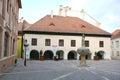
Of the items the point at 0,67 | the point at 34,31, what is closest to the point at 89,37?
the point at 34,31

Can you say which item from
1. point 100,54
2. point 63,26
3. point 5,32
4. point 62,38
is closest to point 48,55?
point 62,38

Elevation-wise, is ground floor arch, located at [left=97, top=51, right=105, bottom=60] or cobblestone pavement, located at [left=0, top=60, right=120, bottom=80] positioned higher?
ground floor arch, located at [left=97, top=51, right=105, bottom=60]

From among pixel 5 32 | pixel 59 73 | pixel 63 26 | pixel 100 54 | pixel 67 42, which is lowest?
pixel 59 73

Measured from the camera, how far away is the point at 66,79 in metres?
13.4

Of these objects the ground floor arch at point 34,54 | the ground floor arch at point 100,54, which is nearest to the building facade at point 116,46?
the ground floor arch at point 100,54

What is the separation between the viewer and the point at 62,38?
142 ft

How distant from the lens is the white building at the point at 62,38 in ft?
139

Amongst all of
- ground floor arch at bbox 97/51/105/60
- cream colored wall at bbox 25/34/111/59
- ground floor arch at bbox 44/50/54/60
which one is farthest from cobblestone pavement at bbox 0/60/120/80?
ground floor arch at bbox 97/51/105/60

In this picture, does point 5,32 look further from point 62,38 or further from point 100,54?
point 100,54

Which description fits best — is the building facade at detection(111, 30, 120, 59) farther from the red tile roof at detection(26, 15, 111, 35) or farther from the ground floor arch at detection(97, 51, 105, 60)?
the red tile roof at detection(26, 15, 111, 35)

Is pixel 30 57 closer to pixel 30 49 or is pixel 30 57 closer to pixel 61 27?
pixel 30 49

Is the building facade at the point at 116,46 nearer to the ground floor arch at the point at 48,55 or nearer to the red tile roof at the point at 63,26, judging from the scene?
the red tile roof at the point at 63,26

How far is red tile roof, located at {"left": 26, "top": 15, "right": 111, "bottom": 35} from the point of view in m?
43.1

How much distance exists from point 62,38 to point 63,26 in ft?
9.54
